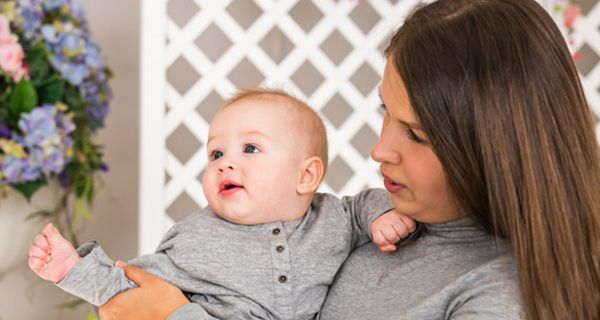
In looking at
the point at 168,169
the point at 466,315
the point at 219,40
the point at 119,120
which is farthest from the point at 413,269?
the point at 219,40

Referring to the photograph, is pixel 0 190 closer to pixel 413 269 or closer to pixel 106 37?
pixel 106 37

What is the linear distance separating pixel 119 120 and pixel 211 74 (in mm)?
461

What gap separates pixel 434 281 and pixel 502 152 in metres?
0.21

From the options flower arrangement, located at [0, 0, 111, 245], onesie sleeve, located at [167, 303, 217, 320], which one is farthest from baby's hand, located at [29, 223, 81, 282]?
flower arrangement, located at [0, 0, 111, 245]

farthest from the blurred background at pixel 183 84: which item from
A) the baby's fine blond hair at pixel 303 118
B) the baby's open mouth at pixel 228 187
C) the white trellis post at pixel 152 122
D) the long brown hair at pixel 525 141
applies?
the long brown hair at pixel 525 141

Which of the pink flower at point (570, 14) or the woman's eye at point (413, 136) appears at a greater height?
the woman's eye at point (413, 136)

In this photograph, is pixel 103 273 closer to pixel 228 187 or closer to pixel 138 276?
pixel 138 276

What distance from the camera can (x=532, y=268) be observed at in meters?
1.01

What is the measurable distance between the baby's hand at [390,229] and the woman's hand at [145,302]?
0.30m

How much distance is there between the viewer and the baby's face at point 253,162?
4.15ft

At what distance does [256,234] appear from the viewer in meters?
1.26

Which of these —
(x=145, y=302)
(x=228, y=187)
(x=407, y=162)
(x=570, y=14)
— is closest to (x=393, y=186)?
(x=407, y=162)

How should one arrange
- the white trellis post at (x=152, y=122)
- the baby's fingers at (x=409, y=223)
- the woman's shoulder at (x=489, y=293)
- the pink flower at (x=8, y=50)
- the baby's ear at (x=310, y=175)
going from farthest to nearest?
the white trellis post at (x=152, y=122), the pink flower at (x=8, y=50), the baby's ear at (x=310, y=175), the baby's fingers at (x=409, y=223), the woman's shoulder at (x=489, y=293)

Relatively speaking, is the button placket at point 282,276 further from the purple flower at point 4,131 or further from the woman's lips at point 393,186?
the purple flower at point 4,131
